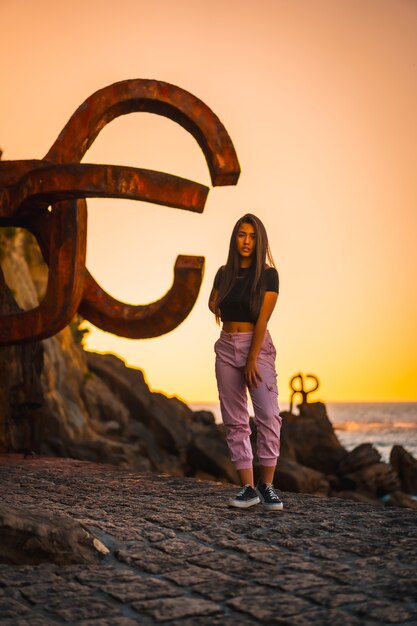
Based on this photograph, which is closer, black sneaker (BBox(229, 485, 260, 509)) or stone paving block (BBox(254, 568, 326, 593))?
stone paving block (BBox(254, 568, 326, 593))

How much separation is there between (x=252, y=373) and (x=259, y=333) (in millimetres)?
255

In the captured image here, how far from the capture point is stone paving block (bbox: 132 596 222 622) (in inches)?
132

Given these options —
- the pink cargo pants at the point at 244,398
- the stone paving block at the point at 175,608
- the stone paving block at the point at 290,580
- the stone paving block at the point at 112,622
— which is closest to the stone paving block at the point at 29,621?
the stone paving block at the point at 112,622

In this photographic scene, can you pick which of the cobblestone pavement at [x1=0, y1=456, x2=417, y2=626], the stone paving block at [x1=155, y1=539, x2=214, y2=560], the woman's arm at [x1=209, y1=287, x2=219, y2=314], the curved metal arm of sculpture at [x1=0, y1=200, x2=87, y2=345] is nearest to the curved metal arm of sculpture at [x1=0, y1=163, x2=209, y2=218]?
the curved metal arm of sculpture at [x1=0, y1=200, x2=87, y2=345]

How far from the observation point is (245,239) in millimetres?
5602

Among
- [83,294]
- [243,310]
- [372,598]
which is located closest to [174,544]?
[372,598]

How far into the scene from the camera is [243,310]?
561cm

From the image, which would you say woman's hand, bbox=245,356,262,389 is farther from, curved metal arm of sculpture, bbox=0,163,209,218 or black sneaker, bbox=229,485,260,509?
curved metal arm of sculpture, bbox=0,163,209,218

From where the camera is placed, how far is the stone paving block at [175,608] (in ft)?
11.0

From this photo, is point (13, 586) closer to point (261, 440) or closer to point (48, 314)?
point (261, 440)

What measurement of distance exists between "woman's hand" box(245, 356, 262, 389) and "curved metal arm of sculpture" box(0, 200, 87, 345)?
2.79 meters

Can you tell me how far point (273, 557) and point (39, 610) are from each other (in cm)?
124

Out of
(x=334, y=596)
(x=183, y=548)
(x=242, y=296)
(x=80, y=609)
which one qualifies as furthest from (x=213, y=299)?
(x=80, y=609)

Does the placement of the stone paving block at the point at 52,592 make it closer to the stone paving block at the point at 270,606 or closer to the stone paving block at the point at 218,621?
the stone paving block at the point at 218,621
